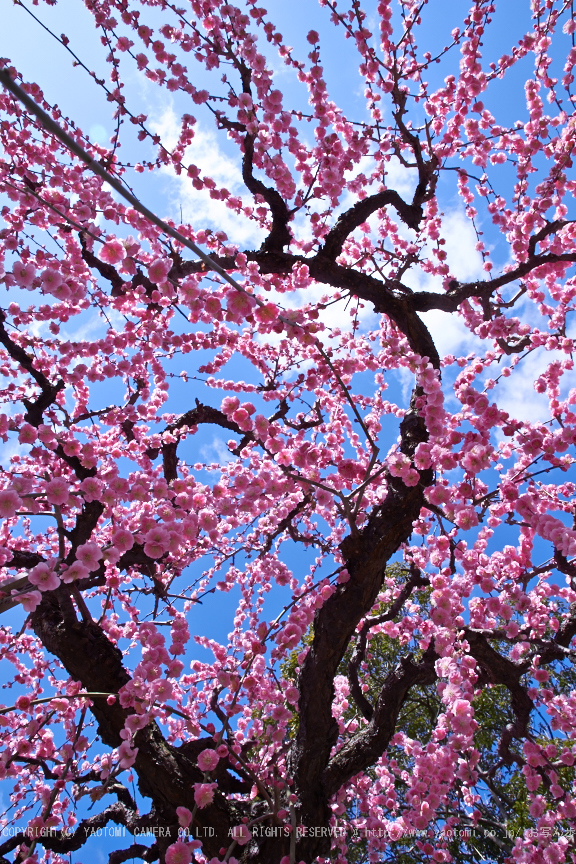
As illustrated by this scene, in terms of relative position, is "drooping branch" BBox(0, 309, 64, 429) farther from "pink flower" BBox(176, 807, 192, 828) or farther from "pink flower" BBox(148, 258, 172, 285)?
"pink flower" BBox(176, 807, 192, 828)


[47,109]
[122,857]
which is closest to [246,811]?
[122,857]

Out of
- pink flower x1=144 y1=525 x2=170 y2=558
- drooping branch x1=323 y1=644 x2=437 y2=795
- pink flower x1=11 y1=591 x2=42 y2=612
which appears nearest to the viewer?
pink flower x1=11 y1=591 x2=42 y2=612

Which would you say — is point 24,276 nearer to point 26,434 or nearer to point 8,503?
point 26,434

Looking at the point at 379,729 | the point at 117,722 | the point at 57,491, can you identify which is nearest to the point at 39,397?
the point at 57,491

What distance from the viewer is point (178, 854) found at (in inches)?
111

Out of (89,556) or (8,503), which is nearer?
(8,503)

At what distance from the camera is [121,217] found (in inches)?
168

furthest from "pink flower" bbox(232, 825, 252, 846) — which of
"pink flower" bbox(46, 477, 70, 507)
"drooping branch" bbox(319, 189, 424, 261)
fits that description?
"drooping branch" bbox(319, 189, 424, 261)

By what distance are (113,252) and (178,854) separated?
11.6 ft

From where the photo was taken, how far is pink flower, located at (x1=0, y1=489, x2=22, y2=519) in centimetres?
265

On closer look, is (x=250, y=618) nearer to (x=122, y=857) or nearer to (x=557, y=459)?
(x=122, y=857)

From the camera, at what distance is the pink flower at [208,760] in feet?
10.4

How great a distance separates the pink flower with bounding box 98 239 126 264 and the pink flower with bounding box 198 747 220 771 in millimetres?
3181

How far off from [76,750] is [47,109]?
5.48m
